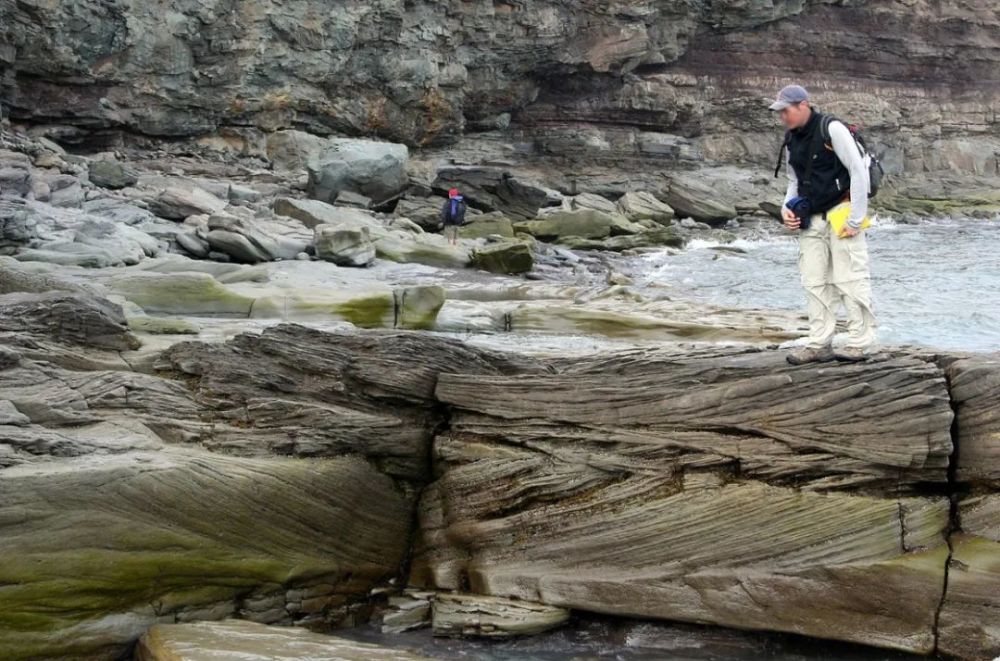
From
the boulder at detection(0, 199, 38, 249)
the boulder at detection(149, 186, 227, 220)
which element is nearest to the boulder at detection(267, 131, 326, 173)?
the boulder at detection(149, 186, 227, 220)

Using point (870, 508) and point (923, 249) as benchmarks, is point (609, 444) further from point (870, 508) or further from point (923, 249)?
point (923, 249)

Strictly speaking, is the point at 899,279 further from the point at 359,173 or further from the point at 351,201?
the point at 359,173

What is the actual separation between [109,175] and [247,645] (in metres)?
27.2

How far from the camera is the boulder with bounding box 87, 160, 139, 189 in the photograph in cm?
3122

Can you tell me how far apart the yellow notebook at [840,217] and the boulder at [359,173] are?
2974cm

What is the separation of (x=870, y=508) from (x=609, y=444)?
6.72 ft

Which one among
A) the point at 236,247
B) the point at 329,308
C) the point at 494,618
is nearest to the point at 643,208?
the point at 236,247

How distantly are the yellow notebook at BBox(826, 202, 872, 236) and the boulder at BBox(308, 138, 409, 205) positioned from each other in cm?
2974

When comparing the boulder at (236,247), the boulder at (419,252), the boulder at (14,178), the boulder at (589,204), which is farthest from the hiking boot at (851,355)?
the boulder at (589,204)

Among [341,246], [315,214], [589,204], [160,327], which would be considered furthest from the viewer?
[589,204]

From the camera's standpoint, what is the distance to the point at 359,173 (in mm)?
37625

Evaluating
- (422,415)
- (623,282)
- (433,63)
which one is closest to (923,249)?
(623,282)

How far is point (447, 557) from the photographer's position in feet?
28.9

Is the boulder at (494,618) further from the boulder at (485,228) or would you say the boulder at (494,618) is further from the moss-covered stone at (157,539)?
the boulder at (485,228)
